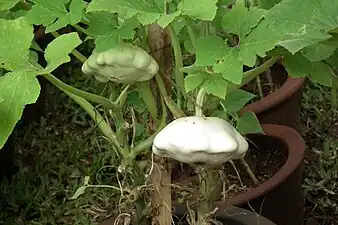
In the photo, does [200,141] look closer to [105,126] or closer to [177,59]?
[177,59]

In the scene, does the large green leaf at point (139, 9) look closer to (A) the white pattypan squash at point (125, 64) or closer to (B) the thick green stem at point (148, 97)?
(A) the white pattypan squash at point (125, 64)

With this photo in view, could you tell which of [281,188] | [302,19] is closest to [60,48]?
[302,19]

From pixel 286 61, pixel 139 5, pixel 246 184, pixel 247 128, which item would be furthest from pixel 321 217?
pixel 139 5

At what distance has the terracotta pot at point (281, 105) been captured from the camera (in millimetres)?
1851

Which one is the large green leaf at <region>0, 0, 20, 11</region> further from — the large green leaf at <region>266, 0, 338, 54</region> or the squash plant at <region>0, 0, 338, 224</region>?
the large green leaf at <region>266, 0, 338, 54</region>

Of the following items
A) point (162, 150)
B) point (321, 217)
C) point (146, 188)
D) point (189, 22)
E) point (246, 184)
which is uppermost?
point (189, 22)

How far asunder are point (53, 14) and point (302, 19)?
0.32 meters

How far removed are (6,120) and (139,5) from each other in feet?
0.66

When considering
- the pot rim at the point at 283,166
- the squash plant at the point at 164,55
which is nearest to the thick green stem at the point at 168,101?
the squash plant at the point at 164,55

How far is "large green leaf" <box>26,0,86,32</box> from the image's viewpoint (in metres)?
0.97

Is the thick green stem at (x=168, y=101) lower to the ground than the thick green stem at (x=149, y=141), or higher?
higher

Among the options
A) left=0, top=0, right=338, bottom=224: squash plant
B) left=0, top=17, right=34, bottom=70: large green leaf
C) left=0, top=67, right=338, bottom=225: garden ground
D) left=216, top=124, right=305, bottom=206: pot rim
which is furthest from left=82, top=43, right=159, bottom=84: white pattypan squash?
left=0, top=67, right=338, bottom=225: garden ground

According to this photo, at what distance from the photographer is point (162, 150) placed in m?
0.95

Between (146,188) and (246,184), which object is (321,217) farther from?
(146,188)
